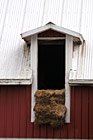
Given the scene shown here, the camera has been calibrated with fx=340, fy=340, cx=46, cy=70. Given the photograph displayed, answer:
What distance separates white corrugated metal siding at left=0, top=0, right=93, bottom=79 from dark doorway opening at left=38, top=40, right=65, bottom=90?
1565mm

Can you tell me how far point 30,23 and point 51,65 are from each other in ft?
9.43

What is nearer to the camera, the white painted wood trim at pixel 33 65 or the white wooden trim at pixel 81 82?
the white wooden trim at pixel 81 82

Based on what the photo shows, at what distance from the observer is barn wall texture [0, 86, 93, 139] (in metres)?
9.55

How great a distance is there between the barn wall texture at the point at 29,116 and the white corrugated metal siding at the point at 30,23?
52cm

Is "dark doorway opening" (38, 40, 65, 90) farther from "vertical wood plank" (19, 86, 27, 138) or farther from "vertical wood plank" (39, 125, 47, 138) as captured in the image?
"vertical wood plank" (39, 125, 47, 138)

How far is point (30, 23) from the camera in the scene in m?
12.0

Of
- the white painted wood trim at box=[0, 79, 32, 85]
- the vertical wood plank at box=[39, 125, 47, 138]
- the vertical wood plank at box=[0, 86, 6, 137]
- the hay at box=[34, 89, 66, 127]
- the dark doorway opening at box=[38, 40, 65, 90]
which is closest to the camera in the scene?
the hay at box=[34, 89, 66, 127]

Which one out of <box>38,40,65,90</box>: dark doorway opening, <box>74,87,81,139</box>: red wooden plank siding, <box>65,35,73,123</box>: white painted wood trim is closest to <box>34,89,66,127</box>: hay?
<box>65,35,73,123</box>: white painted wood trim

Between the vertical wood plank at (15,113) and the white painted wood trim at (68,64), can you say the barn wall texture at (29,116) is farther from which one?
the white painted wood trim at (68,64)

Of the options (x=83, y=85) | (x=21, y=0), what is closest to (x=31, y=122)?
(x=83, y=85)

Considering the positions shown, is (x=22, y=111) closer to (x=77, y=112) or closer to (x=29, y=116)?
(x=29, y=116)

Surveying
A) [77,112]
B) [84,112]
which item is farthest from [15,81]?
[84,112]

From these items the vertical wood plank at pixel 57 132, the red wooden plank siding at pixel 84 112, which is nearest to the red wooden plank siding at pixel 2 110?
the vertical wood plank at pixel 57 132

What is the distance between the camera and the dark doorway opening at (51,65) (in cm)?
1361
